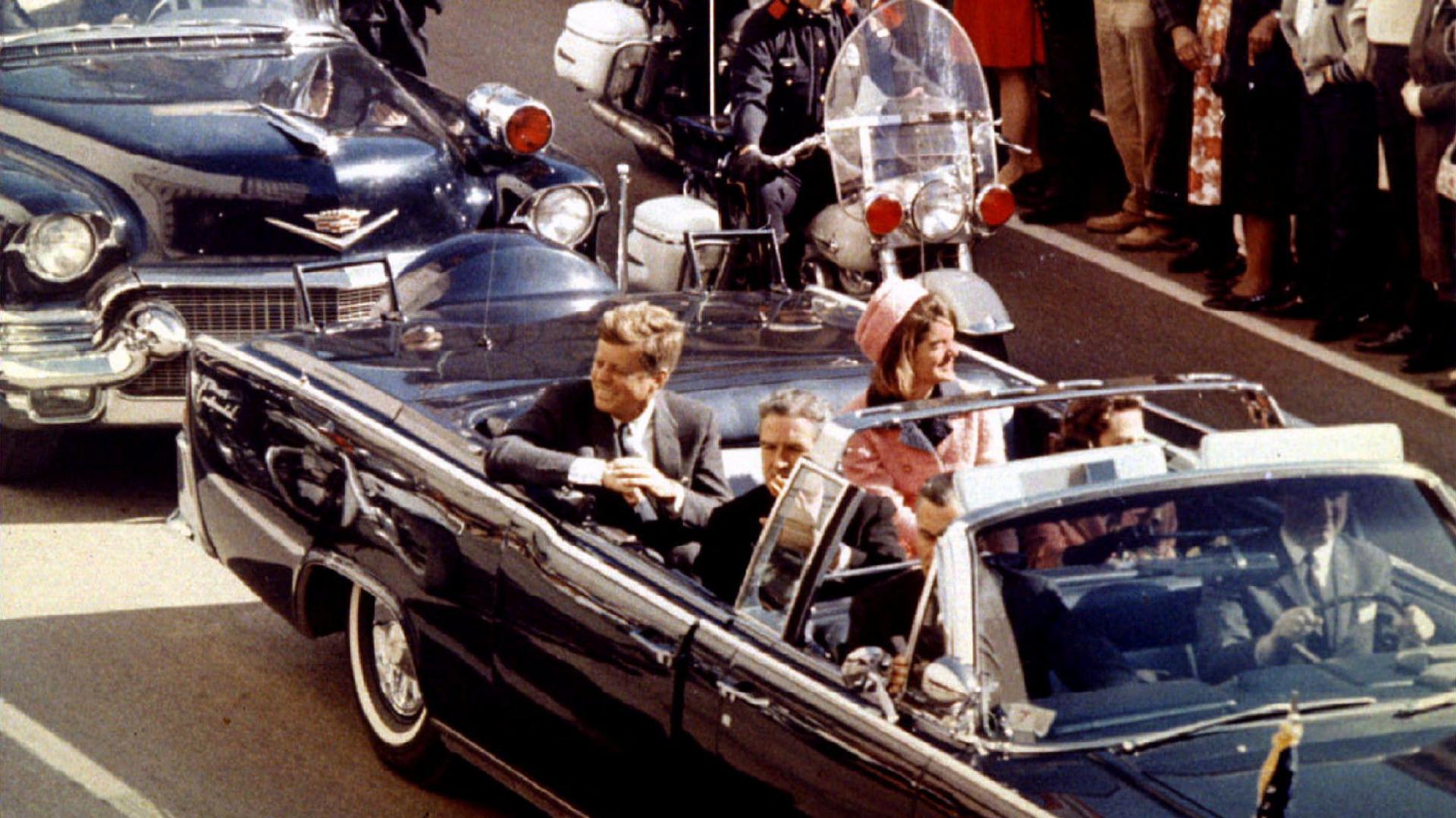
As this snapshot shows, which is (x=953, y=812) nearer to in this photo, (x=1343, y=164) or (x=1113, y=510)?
(x=1113, y=510)

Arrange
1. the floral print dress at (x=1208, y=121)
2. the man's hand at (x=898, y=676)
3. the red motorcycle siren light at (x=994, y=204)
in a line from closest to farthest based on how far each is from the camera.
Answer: the man's hand at (x=898, y=676) → the red motorcycle siren light at (x=994, y=204) → the floral print dress at (x=1208, y=121)

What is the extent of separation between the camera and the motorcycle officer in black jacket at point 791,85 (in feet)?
33.9

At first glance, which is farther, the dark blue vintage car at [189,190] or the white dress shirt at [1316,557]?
the dark blue vintage car at [189,190]

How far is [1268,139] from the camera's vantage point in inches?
445

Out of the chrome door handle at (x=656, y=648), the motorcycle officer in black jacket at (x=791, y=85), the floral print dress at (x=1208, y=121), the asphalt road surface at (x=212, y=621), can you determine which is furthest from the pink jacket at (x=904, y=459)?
the floral print dress at (x=1208, y=121)

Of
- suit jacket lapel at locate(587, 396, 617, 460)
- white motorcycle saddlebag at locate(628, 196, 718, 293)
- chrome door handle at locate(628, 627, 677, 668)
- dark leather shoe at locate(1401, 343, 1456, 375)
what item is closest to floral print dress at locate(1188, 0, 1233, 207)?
dark leather shoe at locate(1401, 343, 1456, 375)

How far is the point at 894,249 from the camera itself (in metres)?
9.55

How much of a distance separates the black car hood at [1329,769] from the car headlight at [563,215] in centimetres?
568

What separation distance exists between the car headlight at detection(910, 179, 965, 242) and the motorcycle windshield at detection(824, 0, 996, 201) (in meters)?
0.08

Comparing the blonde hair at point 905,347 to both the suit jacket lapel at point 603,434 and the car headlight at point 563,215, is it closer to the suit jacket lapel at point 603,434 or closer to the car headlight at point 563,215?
the suit jacket lapel at point 603,434

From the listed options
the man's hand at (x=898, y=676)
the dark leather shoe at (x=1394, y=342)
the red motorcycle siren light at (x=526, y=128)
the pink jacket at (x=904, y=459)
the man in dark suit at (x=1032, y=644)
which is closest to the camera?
the man in dark suit at (x=1032, y=644)

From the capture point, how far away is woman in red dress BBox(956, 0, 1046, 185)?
13016 mm

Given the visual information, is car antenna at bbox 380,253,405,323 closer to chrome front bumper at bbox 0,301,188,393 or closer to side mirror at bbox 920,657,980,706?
chrome front bumper at bbox 0,301,188,393

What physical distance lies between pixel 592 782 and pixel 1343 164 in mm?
6313
